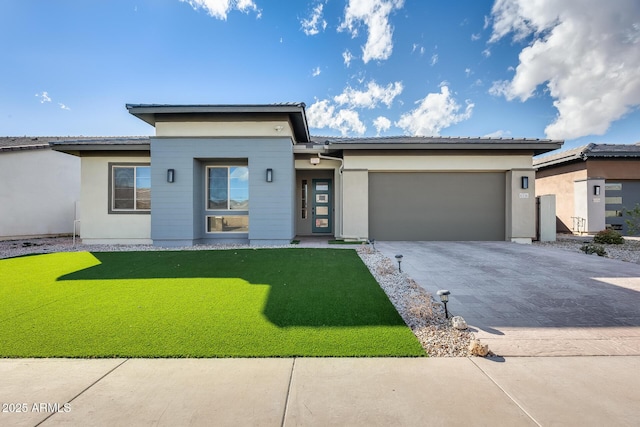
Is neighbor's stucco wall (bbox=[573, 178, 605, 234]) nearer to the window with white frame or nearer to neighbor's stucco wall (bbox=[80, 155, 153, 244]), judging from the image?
the window with white frame

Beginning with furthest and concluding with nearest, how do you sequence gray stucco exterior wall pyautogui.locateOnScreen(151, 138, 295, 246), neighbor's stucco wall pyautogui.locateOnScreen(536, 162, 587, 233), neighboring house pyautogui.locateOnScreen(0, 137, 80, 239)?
neighbor's stucco wall pyautogui.locateOnScreen(536, 162, 587, 233)
neighboring house pyautogui.locateOnScreen(0, 137, 80, 239)
gray stucco exterior wall pyautogui.locateOnScreen(151, 138, 295, 246)

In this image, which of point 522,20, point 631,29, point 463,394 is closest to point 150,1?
point 463,394

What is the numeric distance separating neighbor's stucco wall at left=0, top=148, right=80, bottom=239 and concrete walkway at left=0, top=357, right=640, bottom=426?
500 inches

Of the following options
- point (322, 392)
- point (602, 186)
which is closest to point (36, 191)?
point (322, 392)

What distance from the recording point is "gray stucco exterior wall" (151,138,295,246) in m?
8.09

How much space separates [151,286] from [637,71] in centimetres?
1532

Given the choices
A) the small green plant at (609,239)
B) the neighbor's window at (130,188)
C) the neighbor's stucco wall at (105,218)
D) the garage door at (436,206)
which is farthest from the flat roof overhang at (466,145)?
the neighbor's stucco wall at (105,218)

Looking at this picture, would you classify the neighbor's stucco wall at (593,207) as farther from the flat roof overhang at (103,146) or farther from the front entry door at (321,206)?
the flat roof overhang at (103,146)

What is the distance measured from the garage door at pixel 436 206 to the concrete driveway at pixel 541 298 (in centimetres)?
256

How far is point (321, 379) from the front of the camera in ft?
6.20

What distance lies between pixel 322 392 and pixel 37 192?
1510cm

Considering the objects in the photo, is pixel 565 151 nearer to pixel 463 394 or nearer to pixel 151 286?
pixel 463 394

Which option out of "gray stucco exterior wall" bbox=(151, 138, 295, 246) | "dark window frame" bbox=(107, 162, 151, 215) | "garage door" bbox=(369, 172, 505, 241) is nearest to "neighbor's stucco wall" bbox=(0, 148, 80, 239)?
"dark window frame" bbox=(107, 162, 151, 215)

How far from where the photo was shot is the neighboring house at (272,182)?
8109 millimetres
